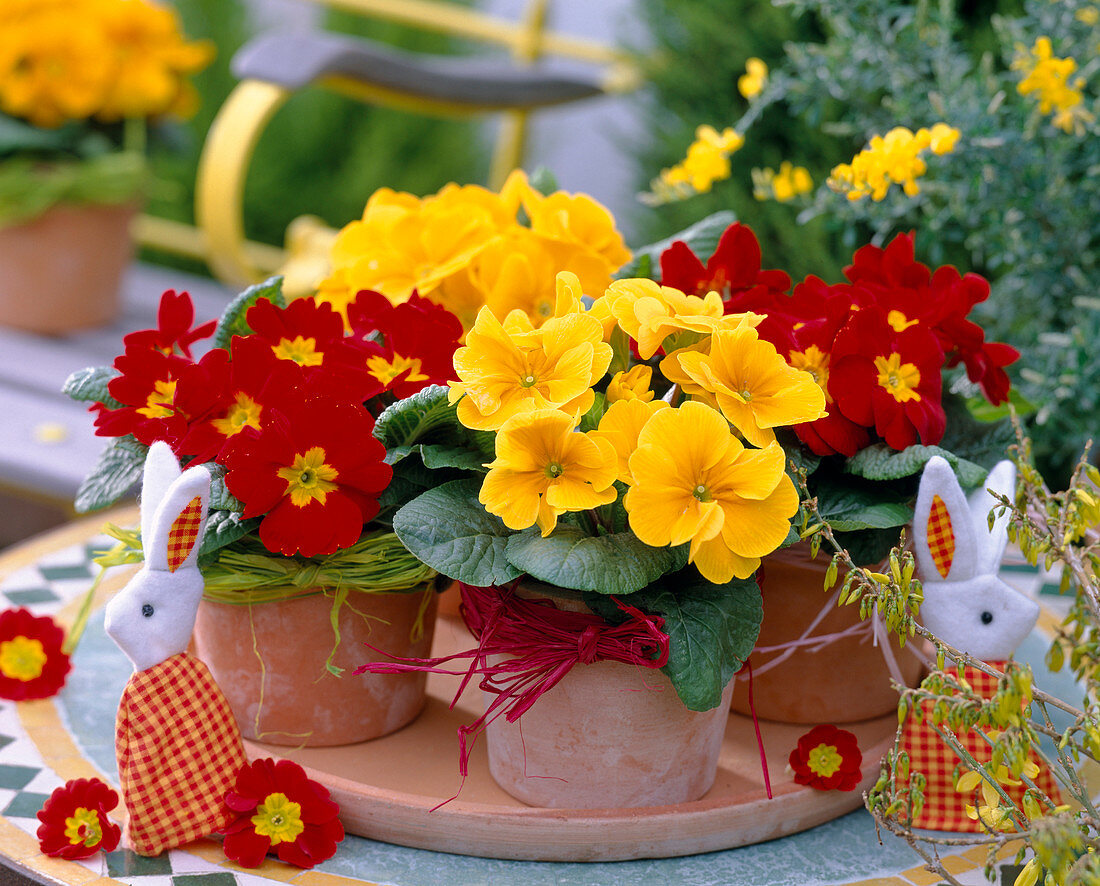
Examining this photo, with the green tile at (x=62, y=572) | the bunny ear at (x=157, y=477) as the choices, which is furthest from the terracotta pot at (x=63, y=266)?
the bunny ear at (x=157, y=477)

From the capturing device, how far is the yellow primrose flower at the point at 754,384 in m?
0.66

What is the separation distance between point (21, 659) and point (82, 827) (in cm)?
24

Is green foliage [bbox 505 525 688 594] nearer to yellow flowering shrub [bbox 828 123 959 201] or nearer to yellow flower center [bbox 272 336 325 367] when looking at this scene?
yellow flower center [bbox 272 336 325 367]

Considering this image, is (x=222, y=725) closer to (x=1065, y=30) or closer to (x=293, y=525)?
(x=293, y=525)

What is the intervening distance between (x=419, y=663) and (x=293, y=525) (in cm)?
12

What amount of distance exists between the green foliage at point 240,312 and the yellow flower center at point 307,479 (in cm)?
16

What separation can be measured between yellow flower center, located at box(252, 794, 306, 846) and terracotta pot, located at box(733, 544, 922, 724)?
317 mm

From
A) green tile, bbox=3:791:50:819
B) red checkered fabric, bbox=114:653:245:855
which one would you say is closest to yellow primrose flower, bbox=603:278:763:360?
red checkered fabric, bbox=114:653:245:855

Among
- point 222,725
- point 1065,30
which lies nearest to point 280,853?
point 222,725

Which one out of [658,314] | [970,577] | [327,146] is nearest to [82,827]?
[658,314]

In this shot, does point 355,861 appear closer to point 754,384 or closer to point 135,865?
point 135,865

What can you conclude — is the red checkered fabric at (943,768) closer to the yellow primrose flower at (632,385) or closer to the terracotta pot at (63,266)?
the yellow primrose flower at (632,385)

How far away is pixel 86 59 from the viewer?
176cm

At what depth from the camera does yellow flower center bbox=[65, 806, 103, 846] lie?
0.69 m
